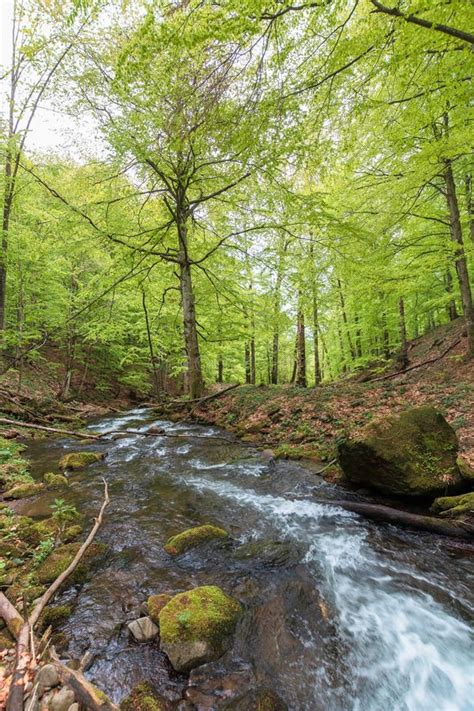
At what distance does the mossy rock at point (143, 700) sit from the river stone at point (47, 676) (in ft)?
1.83

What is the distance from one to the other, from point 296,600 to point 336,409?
19.7 ft

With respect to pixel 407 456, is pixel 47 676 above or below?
below

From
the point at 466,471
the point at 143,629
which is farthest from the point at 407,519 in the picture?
the point at 143,629

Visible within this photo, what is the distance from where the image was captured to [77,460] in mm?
7141

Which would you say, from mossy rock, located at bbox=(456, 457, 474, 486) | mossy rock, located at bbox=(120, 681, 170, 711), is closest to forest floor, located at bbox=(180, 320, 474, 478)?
mossy rock, located at bbox=(456, 457, 474, 486)

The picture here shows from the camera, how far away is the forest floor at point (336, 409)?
7.30 m

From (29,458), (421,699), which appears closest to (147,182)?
(29,458)

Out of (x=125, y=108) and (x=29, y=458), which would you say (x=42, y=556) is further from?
(x=125, y=108)

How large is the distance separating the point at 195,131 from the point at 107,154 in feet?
16.1

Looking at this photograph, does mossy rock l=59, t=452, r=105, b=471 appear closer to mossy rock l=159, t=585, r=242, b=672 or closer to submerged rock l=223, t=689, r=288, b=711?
mossy rock l=159, t=585, r=242, b=672

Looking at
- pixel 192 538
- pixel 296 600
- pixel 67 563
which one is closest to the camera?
→ pixel 296 600

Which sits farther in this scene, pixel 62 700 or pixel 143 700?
pixel 143 700

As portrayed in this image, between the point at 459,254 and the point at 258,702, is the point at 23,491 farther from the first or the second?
the point at 459,254

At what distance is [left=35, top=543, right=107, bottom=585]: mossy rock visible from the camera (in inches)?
133
